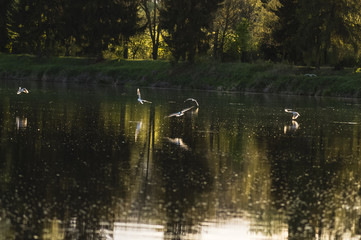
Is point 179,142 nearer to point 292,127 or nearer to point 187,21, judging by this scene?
point 292,127

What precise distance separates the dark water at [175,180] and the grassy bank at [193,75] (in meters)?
34.4

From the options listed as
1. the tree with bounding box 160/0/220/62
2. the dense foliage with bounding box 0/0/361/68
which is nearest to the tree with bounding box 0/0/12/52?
the dense foliage with bounding box 0/0/361/68

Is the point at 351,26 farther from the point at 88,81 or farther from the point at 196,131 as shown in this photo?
the point at 196,131

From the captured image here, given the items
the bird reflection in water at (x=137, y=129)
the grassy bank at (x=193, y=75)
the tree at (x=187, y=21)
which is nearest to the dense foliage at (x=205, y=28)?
the tree at (x=187, y=21)

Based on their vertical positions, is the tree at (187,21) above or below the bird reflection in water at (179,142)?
above

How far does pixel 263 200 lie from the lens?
15.5 meters

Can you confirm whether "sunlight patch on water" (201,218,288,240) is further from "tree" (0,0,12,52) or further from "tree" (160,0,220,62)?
"tree" (0,0,12,52)

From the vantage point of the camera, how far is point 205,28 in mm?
80250

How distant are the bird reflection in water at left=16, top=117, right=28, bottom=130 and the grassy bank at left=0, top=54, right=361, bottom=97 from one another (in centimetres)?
3843

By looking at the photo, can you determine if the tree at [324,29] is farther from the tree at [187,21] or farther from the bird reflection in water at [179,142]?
the bird reflection in water at [179,142]

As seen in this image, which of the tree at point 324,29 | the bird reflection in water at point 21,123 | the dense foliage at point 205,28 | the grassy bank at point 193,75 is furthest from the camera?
the dense foliage at point 205,28

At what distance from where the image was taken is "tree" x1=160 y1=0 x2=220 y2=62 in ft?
253

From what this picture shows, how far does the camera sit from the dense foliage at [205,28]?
67.8m

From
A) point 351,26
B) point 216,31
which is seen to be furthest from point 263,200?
point 216,31
